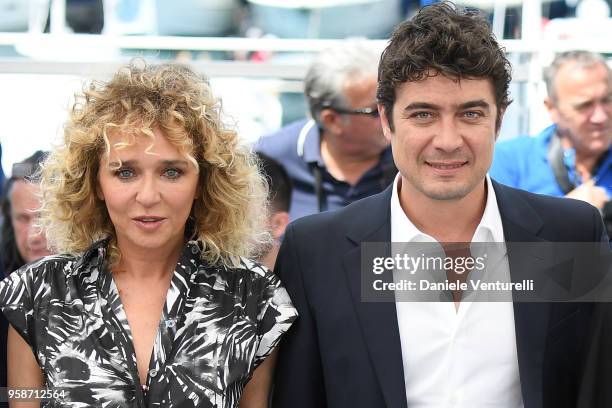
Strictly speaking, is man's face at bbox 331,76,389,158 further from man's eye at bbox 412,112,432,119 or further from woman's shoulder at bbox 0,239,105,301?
woman's shoulder at bbox 0,239,105,301

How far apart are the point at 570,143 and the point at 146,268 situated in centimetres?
218

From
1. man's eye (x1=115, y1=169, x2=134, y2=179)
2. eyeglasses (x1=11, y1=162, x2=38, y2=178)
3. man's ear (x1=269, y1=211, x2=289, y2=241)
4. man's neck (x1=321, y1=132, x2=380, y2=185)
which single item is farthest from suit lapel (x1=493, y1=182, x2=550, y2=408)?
eyeglasses (x1=11, y1=162, x2=38, y2=178)

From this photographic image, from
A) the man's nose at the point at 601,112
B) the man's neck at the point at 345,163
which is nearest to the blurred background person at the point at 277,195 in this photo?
the man's neck at the point at 345,163

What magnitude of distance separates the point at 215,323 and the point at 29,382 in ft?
1.64

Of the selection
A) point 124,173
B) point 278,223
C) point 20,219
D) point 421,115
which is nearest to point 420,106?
point 421,115

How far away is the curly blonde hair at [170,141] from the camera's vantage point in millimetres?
2570

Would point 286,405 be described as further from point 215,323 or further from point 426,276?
point 426,276

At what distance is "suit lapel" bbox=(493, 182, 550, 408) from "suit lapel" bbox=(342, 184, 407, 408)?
31 cm

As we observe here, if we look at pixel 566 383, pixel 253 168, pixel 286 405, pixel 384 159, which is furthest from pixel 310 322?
pixel 384 159

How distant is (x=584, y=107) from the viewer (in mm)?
4160

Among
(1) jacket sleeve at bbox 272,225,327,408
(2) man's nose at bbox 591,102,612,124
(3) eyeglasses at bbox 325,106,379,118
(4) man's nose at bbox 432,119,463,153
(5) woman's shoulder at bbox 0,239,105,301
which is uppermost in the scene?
(3) eyeglasses at bbox 325,106,379,118

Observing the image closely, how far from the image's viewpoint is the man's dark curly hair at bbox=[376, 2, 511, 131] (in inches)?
101

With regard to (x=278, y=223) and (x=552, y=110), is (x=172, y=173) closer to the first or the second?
(x=278, y=223)

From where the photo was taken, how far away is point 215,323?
2.54 m
